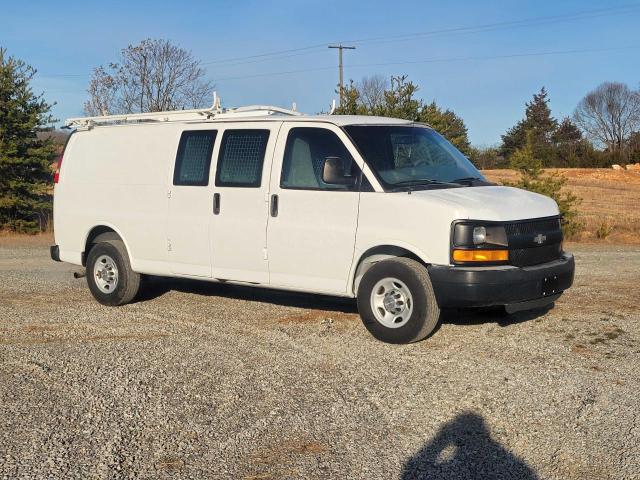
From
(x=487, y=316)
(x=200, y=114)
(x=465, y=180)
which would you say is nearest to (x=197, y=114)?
(x=200, y=114)

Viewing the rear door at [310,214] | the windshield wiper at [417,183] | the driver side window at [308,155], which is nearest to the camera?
the windshield wiper at [417,183]

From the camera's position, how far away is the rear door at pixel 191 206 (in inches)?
322

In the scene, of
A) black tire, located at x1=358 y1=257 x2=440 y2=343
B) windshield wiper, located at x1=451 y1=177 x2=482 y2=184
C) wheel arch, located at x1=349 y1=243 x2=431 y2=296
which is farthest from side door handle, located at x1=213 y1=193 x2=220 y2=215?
windshield wiper, located at x1=451 y1=177 x2=482 y2=184

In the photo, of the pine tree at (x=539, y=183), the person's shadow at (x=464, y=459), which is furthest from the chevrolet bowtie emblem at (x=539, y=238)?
the pine tree at (x=539, y=183)

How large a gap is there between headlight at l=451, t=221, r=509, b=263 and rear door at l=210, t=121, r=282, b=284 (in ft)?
6.81

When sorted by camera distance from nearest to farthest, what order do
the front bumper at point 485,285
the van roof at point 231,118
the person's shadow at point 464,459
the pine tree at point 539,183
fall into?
1. the person's shadow at point 464,459
2. the front bumper at point 485,285
3. the van roof at point 231,118
4. the pine tree at point 539,183

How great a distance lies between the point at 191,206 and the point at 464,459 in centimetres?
477

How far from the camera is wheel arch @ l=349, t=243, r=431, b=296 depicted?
22.9 feet

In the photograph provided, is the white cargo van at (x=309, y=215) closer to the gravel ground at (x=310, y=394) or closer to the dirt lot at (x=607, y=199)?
the gravel ground at (x=310, y=394)

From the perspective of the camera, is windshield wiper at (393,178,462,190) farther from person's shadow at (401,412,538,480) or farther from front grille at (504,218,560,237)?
person's shadow at (401,412,538,480)

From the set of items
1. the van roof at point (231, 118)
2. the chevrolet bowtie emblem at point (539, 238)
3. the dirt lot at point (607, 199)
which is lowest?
the dirt lot at point (607, 199)

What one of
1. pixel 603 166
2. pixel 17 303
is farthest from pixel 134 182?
pixel 603 166

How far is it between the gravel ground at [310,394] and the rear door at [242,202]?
64cm

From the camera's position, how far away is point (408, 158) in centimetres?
753
